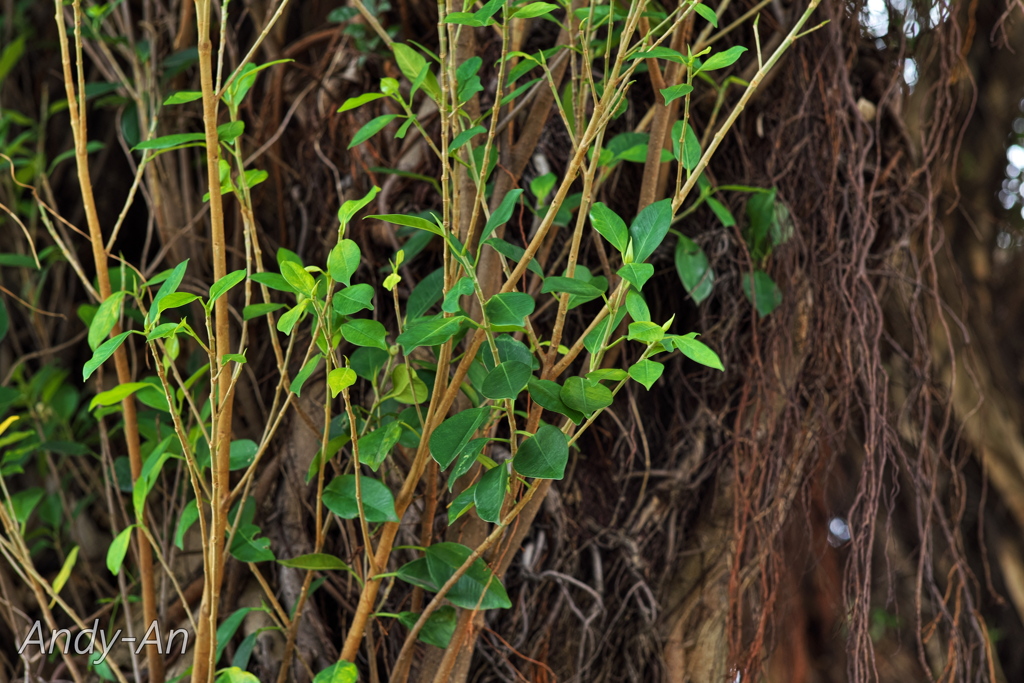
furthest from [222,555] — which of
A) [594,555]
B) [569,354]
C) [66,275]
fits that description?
[66,275]

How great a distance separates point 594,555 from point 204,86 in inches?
27.9

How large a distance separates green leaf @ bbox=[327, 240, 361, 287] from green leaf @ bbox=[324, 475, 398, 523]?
0.55 ft

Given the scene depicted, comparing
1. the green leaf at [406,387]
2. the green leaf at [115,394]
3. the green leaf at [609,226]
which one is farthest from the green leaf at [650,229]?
the green leaf at [115,394]

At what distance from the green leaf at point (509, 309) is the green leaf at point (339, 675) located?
0.35 metres

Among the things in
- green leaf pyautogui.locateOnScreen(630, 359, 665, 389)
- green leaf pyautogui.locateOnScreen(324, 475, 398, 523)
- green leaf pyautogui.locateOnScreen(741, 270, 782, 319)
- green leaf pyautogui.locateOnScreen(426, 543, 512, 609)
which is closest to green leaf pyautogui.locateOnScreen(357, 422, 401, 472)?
green leaf pyautogui.locateOnScreen(324, 475, 398, 523)

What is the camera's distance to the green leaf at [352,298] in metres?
0.57

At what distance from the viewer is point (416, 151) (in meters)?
1.01

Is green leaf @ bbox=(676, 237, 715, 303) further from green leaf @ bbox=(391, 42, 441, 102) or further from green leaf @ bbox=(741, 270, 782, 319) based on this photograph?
green leaf @ bbox=(391, 42, 441, 102)

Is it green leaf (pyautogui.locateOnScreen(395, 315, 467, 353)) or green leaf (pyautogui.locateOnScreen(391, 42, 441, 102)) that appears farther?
green leaf (pyautogui.locateOnScreen(391, 42, 441, 102))

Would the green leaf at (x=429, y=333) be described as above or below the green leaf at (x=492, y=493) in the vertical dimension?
above

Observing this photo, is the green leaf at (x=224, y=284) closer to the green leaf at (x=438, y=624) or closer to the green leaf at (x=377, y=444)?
the green leaf at (x=377, y=444)

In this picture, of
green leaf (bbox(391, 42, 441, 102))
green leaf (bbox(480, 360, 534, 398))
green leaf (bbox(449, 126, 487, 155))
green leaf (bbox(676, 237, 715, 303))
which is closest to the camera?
green leaf (bbox(480, 360, 534, 398))

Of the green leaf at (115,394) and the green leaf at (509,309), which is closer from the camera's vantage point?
the green leaf at (509,309)

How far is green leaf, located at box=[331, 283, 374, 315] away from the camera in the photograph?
0.57 m
